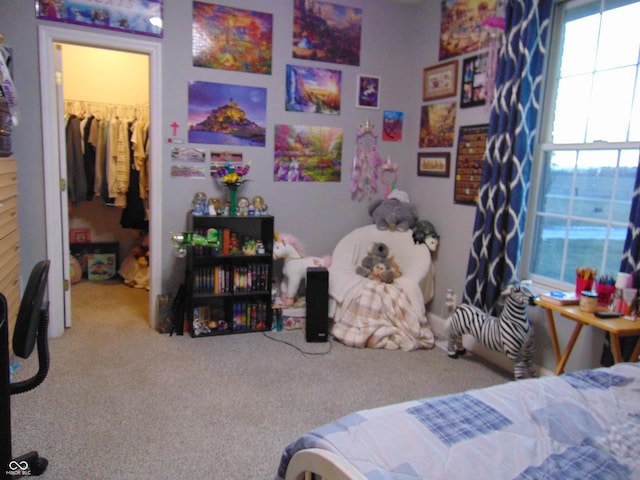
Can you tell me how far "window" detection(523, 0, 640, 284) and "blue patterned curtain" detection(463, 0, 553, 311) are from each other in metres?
0.14

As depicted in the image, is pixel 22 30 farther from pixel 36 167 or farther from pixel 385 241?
pixel 385 241

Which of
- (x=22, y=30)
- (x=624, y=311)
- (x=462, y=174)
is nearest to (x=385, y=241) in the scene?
(x=462, y=174)

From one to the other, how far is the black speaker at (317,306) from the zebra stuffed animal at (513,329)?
3.50 ft

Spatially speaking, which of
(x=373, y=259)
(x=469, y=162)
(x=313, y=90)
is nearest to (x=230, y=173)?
(x=313, y=90)

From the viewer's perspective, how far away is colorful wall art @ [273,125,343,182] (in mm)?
3869

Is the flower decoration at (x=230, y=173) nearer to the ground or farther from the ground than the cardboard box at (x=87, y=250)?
farther from the ground

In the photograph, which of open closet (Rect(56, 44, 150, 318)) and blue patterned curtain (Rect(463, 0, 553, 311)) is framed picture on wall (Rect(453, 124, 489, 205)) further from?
open closet (Rect(56, 44, 150, 318))

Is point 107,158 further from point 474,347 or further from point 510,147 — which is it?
point 474,347

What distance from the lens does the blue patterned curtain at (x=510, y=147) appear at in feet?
9.30

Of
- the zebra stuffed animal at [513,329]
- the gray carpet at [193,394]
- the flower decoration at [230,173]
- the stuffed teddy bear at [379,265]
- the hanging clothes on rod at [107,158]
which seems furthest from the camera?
the hanging clothes on rod at [107,158]

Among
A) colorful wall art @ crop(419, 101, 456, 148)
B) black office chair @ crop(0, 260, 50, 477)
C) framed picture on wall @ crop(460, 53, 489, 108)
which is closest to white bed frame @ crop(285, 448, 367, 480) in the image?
black office chair @ crop(0, 260, 50, 477)

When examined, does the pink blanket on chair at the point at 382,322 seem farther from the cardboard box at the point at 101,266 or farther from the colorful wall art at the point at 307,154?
the cardboard box at the point at 101,266

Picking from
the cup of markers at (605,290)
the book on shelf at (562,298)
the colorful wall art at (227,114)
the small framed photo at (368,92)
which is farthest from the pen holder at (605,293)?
the colorful wall art at (227,114)

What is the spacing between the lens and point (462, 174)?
3.59 m
